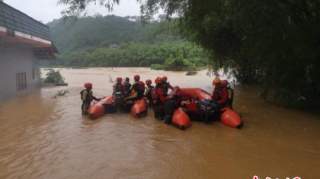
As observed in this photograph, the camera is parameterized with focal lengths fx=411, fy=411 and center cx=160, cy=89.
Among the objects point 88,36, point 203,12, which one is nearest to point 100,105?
point 203,12

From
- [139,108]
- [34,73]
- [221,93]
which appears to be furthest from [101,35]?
[221,93]

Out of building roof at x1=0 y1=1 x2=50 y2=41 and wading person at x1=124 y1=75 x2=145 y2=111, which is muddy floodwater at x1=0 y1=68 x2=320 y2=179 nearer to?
wading person at x1=124 y1=75 x2=145 y2=111

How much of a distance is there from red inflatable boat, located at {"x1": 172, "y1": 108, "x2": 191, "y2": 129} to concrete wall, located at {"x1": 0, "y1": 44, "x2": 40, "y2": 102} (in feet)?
28.1

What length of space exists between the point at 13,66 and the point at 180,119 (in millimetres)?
10270

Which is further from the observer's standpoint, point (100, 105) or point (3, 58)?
point (3, 58)

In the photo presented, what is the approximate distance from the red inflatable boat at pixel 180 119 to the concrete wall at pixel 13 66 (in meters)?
8.57

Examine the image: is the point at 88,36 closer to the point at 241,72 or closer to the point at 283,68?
the point at 241,72

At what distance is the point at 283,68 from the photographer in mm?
12773

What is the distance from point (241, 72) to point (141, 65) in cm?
3303

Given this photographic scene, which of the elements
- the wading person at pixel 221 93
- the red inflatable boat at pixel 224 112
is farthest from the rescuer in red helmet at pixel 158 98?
the wading person at pixel 221 93

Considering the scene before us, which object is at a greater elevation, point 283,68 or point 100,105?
point 283,68

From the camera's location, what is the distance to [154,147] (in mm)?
9086

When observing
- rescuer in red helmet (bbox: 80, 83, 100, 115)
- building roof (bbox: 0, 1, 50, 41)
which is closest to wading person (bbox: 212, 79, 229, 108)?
rescuer in red helmet (bbox: 80, 83, 100, 115)

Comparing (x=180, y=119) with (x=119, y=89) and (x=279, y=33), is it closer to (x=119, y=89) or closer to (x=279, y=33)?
(x=119, y=89)
